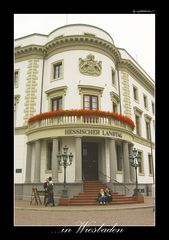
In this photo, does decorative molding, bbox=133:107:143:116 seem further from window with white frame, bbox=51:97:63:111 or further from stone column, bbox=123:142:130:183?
window with white frame, bbox=51:97:63:111

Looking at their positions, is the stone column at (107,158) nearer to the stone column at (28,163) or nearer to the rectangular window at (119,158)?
the rectangular window at (119,158)

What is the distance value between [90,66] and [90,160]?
835 centimetres

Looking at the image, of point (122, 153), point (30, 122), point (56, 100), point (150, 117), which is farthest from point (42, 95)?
point (150, 117)

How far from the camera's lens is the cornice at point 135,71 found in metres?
26.2

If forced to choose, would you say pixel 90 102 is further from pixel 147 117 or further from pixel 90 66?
pixel 147 117

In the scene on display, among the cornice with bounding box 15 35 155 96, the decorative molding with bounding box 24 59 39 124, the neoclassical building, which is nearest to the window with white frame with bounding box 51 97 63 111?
the neoclassical building

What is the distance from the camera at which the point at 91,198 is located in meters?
16.5

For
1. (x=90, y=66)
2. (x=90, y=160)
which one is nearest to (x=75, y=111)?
(x=90, y=160)

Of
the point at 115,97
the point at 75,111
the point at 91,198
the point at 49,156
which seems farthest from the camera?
the point at 115,97

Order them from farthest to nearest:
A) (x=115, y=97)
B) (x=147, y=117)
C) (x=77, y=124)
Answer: (x=147, y=117) → (x=115, y=97) → (x=77, y=124)

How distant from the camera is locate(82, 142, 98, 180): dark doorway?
797 inches

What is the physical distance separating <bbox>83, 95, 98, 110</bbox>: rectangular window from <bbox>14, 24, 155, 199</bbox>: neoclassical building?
0.29 feet

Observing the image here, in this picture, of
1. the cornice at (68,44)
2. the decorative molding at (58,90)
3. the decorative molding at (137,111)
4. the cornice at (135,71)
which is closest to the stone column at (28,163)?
the decorative molding at (58,90)
